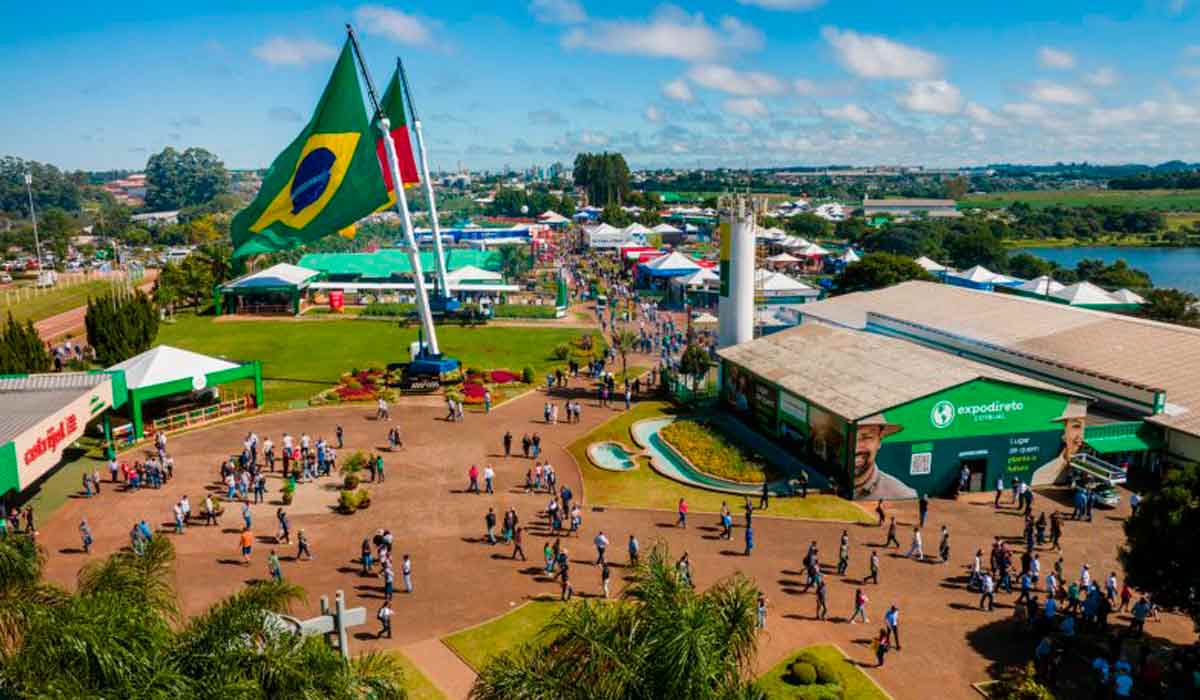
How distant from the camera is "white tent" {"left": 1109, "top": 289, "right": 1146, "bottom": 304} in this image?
6528 cm

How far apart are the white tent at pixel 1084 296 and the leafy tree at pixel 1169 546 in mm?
50355

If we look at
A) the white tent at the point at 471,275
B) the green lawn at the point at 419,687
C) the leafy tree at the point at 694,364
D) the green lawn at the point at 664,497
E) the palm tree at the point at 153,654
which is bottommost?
the green lawn at the point at 419,687

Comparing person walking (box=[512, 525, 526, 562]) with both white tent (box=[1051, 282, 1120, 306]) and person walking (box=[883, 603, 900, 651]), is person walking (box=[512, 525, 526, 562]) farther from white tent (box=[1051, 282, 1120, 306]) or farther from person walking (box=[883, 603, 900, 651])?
white tent (box=[1051, 282, 1120, 306])

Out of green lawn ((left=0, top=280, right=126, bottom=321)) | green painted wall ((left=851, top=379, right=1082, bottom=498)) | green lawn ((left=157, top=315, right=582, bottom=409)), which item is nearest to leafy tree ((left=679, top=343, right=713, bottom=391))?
green lawn ((left=157, top=315, right=582, bottom=409))

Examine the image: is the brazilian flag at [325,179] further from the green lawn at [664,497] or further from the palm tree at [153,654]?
the palm tree at [153,654]

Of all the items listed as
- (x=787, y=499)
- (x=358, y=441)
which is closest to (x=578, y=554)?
(x=787, y=499)

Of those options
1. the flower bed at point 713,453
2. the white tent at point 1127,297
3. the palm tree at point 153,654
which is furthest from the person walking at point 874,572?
the white tent at point 1127,297

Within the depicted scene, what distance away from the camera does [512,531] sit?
25.9m

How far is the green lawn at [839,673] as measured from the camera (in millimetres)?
18234

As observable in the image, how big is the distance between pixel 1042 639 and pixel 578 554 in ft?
41.0

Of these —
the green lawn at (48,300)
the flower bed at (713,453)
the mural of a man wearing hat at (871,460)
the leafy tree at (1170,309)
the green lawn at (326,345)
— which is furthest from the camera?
the green lawn at (48,300)

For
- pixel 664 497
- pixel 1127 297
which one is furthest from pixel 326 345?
pixel 1127 297

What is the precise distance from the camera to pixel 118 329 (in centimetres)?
4800

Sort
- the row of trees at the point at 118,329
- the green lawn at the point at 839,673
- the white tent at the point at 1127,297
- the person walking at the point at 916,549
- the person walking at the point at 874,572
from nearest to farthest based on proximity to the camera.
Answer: the green lawn at the point at 839,673 < the person walking at the point at 874,572 < the person walking at the point at 916,549 < the row of trees at the point at 118,329 < the white tent at the point at 1127,297
